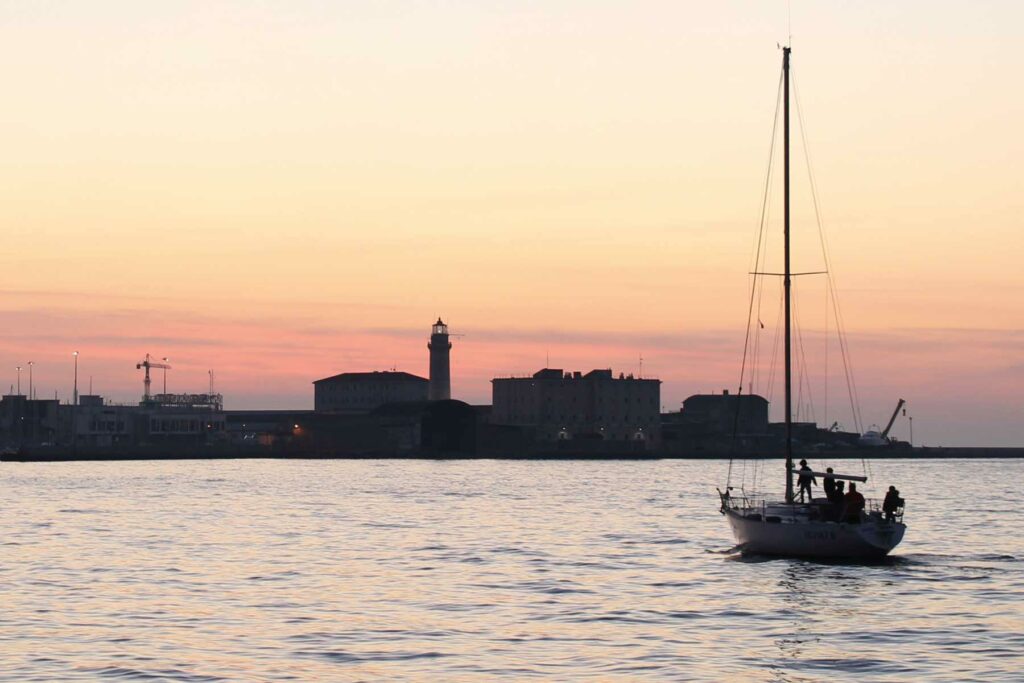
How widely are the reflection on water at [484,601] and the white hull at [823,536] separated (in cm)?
63

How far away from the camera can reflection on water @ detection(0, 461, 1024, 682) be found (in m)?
29.7

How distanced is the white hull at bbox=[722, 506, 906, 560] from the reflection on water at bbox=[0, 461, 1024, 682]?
2.08 feet

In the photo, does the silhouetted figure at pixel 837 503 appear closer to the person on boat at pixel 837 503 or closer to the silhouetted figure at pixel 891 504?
the person on boat at pixel 837 503

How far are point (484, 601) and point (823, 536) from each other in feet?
42.7

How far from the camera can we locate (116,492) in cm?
10781

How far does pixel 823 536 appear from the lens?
156 ft

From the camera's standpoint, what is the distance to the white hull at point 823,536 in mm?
47438

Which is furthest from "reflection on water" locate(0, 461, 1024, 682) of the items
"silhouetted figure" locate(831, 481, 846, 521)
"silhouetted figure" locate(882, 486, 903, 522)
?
"silhouetted figure" locate(831, 481, 846, 521)

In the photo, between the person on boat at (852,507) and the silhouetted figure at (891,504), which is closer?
the person on boat at (852,507)

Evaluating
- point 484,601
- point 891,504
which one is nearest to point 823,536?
point 891,504

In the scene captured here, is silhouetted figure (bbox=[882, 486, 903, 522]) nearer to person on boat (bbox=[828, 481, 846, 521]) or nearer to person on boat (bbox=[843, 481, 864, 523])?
person on boat (bbox=[843, 481, 864, 523])

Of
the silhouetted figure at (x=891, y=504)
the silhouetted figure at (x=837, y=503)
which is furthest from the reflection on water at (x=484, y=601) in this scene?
the silhouetted figure at (x=837, y=503)

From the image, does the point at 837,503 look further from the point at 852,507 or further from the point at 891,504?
the point at 891,504

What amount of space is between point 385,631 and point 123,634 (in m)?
5.78
